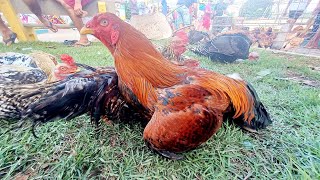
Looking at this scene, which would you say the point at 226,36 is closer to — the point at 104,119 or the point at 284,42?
the point at 284,42

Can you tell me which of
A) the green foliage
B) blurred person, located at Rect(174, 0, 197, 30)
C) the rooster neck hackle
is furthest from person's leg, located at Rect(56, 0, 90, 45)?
the green foliage

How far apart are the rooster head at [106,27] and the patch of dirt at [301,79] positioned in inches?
104

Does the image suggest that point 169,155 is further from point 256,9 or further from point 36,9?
point 256,9

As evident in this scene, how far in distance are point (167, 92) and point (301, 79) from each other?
2.64 meters

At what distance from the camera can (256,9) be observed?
480 cm

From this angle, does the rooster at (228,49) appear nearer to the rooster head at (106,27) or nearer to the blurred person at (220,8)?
the rooster head at (106,27)

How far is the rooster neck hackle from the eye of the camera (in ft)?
3.20

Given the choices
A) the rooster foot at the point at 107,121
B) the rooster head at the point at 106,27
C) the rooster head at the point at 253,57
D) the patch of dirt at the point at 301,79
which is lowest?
the patch of dirt at the point at 301,79

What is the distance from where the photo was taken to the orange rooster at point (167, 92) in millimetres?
851

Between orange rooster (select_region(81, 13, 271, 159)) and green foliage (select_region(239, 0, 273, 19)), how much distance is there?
475 cm

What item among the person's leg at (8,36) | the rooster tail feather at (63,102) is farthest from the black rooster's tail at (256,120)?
the person's leg at (8,36)

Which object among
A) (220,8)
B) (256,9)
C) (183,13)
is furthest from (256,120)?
(220,8)

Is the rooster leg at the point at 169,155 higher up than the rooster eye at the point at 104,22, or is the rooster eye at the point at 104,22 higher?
the rooster eye at the point at 104,22

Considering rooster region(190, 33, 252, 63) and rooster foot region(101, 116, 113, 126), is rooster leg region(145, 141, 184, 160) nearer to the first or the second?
rooster foot region(101, 116, 113, 126)
